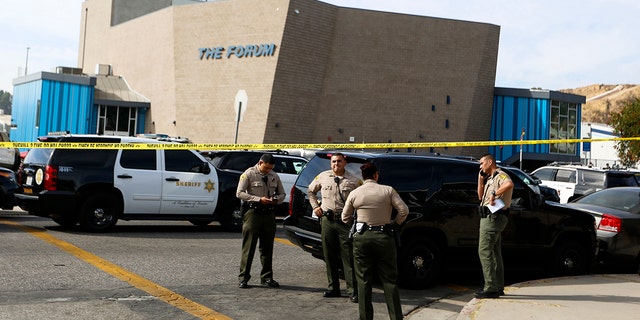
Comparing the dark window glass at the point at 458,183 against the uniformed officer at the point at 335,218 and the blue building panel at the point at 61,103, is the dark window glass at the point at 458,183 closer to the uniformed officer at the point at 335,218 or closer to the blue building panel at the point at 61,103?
the uniformed officer at the point at 335,218

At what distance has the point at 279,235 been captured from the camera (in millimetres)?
15078

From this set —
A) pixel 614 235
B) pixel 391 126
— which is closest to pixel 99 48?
pixel 391 126

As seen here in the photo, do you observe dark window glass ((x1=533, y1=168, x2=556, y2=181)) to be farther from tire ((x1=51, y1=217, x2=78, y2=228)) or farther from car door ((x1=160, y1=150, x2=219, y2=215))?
tire ((x1=51, y1=217, x2=78, y2=228))

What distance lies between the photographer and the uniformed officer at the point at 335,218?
8.55 m

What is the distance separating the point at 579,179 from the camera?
75.6 feet

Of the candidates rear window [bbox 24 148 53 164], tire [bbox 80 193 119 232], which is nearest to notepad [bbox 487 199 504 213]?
tire [bbox 80 193 119 232]

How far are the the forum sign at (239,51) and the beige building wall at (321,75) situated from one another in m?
0.37

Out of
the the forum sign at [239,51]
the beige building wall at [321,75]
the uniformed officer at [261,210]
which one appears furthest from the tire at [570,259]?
the the forum sign at [239,51]

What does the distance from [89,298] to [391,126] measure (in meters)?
45.7

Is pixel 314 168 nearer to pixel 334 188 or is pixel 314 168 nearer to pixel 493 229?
pixel 334 188

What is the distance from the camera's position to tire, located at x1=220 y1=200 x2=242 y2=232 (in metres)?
15.2

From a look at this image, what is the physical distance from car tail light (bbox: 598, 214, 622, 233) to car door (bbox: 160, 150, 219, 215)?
24.8ft

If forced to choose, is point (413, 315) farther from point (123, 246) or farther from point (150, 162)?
point (150, 162)

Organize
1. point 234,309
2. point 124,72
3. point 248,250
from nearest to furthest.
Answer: point 234,309 → point 248,250 → point 124,72
